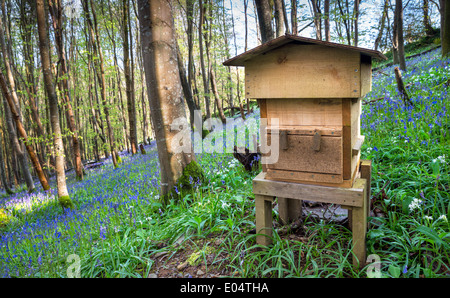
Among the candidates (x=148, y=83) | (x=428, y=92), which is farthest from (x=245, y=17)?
(x=148, y=83)

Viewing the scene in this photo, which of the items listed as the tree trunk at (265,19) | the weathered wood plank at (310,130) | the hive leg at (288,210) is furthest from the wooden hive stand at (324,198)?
the tree trunk at (265,19)

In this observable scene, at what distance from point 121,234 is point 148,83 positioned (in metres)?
2.62

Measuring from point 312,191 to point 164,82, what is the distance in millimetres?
3248

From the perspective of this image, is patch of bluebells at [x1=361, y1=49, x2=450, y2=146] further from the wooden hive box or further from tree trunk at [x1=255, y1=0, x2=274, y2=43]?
tree trunk at [x1=255, y1=0, x2=274, y2=43]

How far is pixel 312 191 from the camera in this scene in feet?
8.59

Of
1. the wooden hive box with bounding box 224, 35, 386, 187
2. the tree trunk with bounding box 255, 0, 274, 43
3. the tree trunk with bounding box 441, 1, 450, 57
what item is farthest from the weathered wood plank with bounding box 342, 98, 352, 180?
the tree trunk with bounding box 441, 1, 450, 57

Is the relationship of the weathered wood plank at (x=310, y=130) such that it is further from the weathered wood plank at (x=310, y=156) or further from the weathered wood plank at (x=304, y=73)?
the weathered wood plank at (x=304, y=73)

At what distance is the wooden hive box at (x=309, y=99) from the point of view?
2.36m

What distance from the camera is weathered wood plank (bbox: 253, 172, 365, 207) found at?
8.07ft

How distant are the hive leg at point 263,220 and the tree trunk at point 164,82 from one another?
2.14 metres

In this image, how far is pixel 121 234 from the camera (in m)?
4.10

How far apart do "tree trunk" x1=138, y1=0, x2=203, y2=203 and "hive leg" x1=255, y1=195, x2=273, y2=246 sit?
2.14 meters

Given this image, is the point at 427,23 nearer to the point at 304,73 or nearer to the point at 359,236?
the point at 304,73

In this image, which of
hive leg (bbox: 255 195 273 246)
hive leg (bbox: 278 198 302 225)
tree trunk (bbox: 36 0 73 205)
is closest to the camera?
hive leg (bbox: 255 195 273 246)
